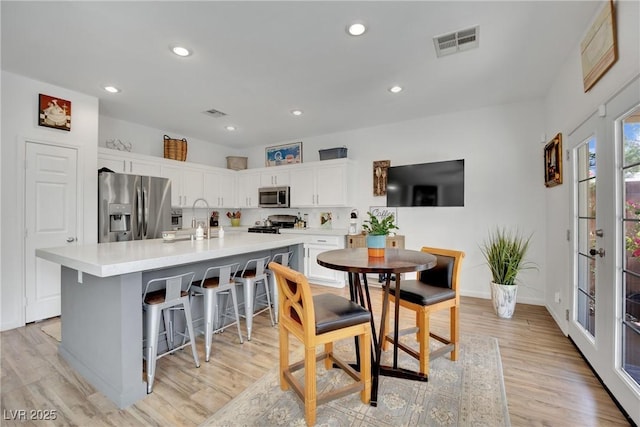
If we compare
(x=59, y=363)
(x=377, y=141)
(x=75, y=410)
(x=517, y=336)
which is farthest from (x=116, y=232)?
(x=517, y=336)

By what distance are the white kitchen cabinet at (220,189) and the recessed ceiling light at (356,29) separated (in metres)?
4.04

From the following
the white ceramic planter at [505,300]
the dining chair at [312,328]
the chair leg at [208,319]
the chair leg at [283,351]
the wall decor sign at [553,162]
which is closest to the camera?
the dining chair at [312,328]

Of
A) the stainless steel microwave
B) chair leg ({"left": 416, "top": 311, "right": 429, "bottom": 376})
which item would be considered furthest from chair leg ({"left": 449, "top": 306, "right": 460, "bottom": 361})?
the stainless steel microwave

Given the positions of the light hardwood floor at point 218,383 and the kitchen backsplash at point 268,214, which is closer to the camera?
the light hardwood floor at point 218,383

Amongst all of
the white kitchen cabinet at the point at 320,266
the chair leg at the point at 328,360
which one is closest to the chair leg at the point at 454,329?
the chair leg at the point at 328,360

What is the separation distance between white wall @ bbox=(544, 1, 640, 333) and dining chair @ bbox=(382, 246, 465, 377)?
140 centimetres

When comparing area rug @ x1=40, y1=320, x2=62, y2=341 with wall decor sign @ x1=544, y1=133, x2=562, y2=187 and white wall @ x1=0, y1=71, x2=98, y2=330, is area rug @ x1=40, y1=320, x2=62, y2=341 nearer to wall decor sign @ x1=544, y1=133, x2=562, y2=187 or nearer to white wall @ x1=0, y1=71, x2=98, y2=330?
white wall @ x1=0, y1=71, x2=98, y2=330

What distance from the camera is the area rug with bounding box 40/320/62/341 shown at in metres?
2.80

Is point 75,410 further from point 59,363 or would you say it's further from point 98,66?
point 98,66

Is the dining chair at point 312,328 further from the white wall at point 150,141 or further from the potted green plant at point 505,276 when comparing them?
the white wall at point 150,141

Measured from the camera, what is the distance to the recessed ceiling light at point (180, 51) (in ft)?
8.28

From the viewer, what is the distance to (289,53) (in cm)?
262

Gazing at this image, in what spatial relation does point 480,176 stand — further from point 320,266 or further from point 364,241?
point 320,266

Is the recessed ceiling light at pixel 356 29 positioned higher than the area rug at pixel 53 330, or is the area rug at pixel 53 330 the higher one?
the recessed ceiling light at pixel 356 29
